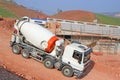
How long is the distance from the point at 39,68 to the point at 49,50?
5.25ft

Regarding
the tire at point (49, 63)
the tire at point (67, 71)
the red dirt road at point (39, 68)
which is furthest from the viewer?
the tire at point (49, 63)

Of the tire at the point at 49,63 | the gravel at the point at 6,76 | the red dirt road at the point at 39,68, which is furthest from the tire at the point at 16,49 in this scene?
the gravel at the point at 6,76

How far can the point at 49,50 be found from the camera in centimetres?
2469

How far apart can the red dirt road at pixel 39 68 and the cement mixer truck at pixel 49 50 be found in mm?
471

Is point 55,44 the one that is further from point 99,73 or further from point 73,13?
point 73,13

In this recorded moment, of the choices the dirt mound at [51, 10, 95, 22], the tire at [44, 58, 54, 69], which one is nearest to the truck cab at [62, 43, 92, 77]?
the tire at [44, 58, 54, 69]

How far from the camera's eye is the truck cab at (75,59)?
2339cm

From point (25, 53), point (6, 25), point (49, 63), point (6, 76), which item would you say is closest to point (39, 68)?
point (49, 63)

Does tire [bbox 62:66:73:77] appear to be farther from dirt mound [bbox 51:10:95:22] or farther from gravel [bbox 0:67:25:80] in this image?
dirt mound [bbox 51:10:95:22]

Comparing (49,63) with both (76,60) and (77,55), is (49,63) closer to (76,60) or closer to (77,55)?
(76,60)

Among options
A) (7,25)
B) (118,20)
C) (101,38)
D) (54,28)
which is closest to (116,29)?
(101,38)

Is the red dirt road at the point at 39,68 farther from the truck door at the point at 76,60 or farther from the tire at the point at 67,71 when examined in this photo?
the truck door at the point at 76,60

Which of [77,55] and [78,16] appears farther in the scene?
[78,16]

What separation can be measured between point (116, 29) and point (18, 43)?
16.3 m
